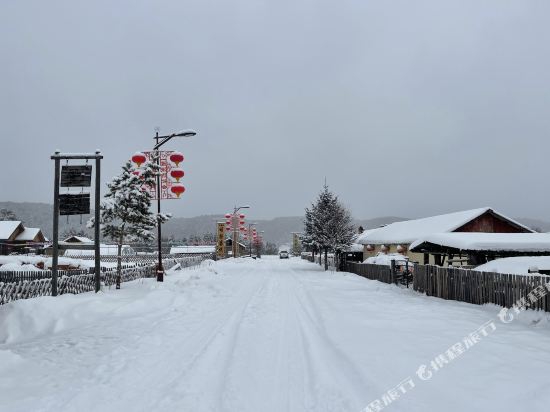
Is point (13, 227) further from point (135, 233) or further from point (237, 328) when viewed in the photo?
point (237, 328)

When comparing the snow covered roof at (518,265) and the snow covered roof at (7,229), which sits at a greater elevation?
the snow covered roof at (7,229)

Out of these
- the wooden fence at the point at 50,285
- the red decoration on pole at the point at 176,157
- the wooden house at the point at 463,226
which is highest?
the red decoration on pole at the point at 176,157

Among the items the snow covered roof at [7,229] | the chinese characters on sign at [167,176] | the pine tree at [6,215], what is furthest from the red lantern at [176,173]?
the pine tree at [6,215]

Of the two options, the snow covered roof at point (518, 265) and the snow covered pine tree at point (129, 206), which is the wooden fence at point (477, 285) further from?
the snow covered pine tree at point (129, 206)

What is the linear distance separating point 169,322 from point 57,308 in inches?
115

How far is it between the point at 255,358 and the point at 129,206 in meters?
12.9

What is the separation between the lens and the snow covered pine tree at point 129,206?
17844 mm

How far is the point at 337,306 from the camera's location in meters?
13.7

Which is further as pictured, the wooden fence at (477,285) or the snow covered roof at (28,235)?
the snow covered roof at (28,235)

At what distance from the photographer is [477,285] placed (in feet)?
43.8

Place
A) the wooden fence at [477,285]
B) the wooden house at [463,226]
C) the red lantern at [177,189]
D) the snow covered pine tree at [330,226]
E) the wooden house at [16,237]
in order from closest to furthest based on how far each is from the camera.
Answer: the wooden fence at [477,285], the red lantern at [177,189], the wooden house at [463,226], the snow covered pine tree at [330,226], the wooden house at [16,237]

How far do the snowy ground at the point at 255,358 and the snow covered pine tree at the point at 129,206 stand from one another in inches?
233

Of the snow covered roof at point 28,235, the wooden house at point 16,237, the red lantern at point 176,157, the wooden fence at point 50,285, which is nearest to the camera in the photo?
the wooden fence at point 50,285

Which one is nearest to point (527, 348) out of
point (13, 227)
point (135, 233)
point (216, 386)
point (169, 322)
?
point (216, 386)
